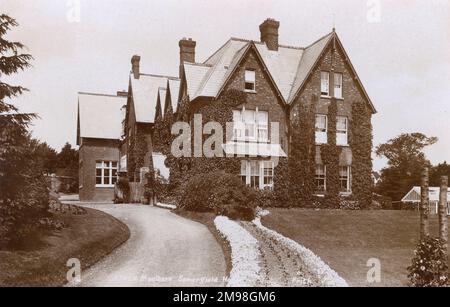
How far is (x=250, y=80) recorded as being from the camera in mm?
32844

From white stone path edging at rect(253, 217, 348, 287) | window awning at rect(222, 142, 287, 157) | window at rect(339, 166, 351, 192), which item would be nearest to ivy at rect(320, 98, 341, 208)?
window at rect(339, 166, 351, 192)

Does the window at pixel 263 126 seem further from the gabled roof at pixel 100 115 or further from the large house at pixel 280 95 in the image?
the gabled roof at pixel 100 115

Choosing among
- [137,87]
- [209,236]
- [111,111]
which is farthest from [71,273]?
[111,111]

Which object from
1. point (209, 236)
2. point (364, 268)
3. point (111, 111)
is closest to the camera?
point (364, 268)

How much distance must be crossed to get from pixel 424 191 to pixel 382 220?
41.2 feet

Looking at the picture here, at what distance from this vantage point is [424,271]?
45.2 feet

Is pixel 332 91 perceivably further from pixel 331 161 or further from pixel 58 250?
pixel 58 250

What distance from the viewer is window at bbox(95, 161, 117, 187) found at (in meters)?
47.1

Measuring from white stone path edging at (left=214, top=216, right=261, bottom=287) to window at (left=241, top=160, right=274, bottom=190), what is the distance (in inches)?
383

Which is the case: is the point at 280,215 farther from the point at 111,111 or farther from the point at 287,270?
the point at 111,111

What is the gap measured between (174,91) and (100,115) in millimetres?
15565

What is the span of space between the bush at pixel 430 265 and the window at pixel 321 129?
2006cm

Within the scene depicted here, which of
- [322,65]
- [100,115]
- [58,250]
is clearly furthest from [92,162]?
[58,250]

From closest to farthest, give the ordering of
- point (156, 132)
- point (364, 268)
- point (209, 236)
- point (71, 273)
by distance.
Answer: point (71, 273) < point (364, 268) < point (209, 236) < point (156, 132)
